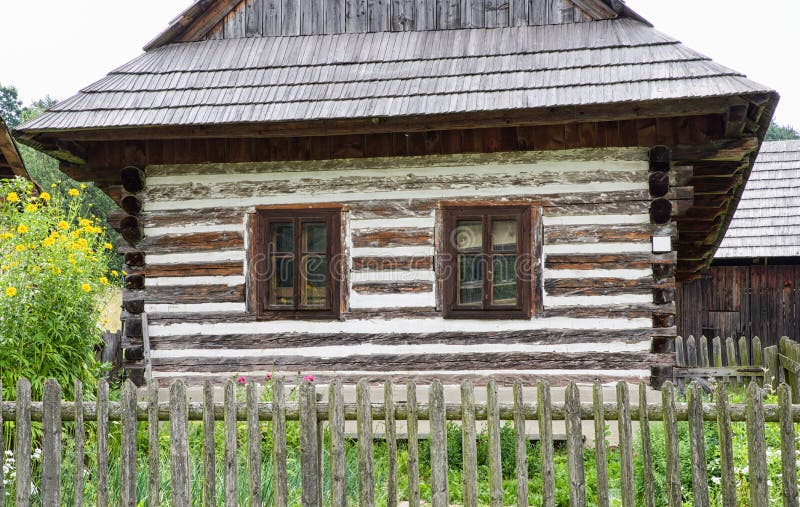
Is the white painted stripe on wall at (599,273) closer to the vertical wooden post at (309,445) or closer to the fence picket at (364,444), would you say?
the fence picket at (364,444)

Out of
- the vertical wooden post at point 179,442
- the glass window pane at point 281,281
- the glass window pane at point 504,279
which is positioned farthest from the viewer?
the glass window pane at point 281,281

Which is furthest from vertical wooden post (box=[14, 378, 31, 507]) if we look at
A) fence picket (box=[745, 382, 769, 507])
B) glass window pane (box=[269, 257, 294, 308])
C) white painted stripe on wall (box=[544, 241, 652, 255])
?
white painted stripe on wall (box=[544, 241, 652, 255])

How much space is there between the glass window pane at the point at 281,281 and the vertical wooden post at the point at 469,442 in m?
3.80

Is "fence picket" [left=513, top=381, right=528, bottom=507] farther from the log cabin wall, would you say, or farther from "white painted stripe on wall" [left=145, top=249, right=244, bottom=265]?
"white painted stripe on wall" [left=145, top=249, right=244, bottom=265]

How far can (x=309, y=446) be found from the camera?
494 cm

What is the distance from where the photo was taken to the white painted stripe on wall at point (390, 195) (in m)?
7.72

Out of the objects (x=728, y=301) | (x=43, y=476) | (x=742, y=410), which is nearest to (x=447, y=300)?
(x=742, y=410)

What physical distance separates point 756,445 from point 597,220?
341 centimetres

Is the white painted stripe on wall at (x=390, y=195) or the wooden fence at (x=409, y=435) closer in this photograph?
the wooden fence at (x=409, y=435)

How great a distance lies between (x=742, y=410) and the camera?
4.70m

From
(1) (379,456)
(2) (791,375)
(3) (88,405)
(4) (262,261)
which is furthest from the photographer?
(2) (791,375)

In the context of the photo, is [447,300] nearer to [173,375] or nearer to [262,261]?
[262,261]

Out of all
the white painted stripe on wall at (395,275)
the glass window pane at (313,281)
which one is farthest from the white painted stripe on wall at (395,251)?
the glass window pane at (313,281)

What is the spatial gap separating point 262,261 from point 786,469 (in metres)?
5.31
